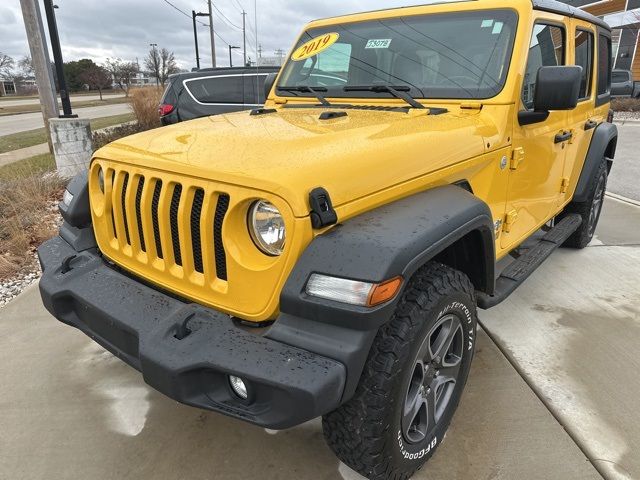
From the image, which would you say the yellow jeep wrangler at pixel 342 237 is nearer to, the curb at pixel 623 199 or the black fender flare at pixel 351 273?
the black fender flare at pixel 351 273

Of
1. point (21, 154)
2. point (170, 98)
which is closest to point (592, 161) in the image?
point (170, 98)

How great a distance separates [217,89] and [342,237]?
7.75 meters

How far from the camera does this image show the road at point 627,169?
23.9 ft

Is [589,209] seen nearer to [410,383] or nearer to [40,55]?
[410,383]

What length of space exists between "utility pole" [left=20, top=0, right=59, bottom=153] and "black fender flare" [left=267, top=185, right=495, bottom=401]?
27.0ft

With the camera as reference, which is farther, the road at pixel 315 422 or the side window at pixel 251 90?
the side window at pixel 251 90

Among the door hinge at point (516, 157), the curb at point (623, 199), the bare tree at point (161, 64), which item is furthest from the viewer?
the bare tree at point (161, 64)

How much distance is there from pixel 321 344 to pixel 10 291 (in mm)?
3519

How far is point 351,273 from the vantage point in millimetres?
1592

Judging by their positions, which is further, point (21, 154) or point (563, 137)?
point (21, 154)

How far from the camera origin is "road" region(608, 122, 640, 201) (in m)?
7.28

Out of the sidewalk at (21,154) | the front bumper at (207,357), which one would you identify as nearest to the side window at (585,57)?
the front bumper at (207,357)

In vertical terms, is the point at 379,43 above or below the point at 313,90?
above

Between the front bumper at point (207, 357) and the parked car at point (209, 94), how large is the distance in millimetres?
7024
